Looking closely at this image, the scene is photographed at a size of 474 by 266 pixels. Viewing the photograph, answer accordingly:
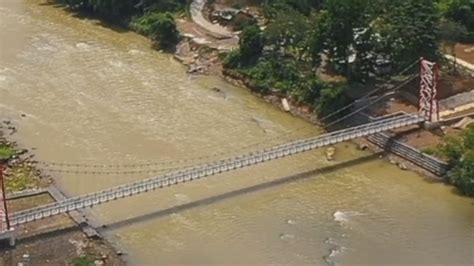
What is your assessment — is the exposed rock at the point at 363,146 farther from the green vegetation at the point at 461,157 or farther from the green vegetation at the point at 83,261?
the green vegetation at the point at 83,261

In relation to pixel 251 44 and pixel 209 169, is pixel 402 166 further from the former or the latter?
pixel 251 44

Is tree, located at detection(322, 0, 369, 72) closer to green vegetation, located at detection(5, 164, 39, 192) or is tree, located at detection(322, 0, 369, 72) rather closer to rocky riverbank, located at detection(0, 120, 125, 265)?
green vegetation, located at detection(5, 164, 39, 192)

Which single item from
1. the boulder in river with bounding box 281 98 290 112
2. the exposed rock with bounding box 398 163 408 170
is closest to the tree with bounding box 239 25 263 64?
the boulder in river with bounding box 281 98 290 112

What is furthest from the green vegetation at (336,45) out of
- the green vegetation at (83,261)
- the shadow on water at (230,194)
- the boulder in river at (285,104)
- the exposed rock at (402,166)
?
the green vegetation at (83,261)

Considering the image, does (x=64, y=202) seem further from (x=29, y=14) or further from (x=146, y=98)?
(x=29, y=14)

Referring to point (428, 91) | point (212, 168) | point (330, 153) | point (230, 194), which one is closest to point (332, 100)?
point (330, 153)

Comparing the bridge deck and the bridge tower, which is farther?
the bridge tower
